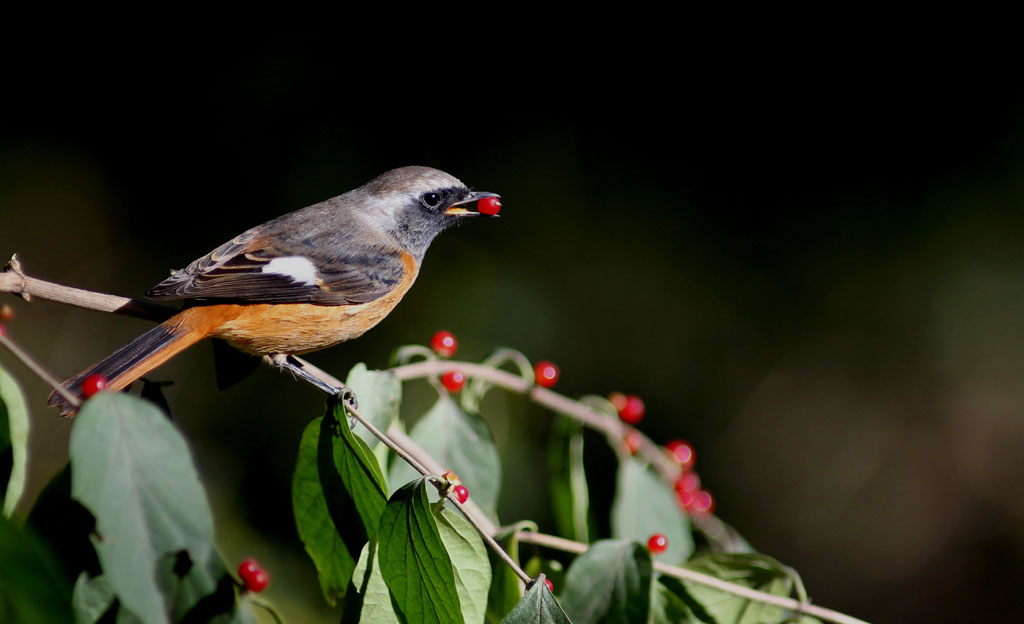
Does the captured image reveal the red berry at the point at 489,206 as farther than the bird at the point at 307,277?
Yes

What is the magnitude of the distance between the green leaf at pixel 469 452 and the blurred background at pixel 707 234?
335cm

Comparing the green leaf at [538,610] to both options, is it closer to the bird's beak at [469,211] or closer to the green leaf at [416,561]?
the green leaf at [416,561]

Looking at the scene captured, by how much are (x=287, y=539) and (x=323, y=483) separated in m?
3.19

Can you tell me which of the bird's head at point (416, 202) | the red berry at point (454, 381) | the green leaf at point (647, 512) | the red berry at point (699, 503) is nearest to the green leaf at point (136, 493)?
the red berry at point (454, 381)

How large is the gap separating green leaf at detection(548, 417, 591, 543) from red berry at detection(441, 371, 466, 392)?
0.33 meters

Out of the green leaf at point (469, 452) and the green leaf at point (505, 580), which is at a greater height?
the green leaf at point (469, 452)

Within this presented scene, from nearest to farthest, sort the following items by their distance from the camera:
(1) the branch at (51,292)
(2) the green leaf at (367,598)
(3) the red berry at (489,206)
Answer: (2) the green leaf at (367,598), (1) the branch at (51,292), (3) the red berry at (489,206)

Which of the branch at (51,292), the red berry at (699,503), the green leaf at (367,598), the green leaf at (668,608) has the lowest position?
the red berry at (699,503)

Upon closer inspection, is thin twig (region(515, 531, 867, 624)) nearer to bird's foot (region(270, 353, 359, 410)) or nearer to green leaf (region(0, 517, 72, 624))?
bird's foot (region(270, 353, 359, 410))

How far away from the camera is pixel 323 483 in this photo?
5.52 ft

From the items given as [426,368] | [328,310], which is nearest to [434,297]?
[328,310]

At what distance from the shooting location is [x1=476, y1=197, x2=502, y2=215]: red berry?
118 inches

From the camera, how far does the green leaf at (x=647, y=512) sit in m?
2.37

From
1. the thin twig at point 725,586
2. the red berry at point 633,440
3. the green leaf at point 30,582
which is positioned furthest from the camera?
the red berry at point 633,440
